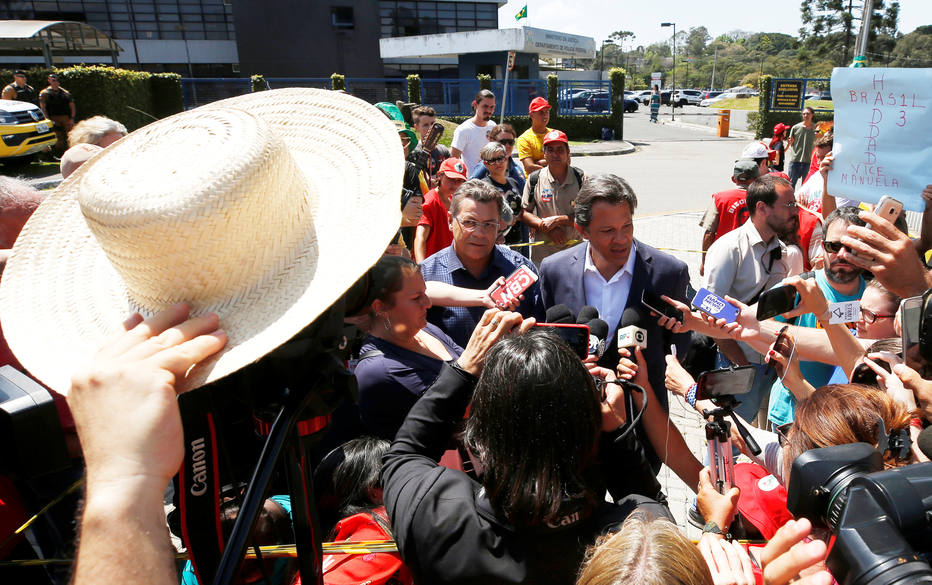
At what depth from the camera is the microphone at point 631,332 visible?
2.41m

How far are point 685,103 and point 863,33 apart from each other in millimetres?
44505

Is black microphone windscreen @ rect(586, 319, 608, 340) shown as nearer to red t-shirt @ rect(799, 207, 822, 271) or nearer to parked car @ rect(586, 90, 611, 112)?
red t-shirt @ rect(799, 207, 822, 271)

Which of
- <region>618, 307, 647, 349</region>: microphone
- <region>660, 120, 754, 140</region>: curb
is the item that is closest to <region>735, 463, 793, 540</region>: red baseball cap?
<region>618, 307, 647, 349</region>: microphone

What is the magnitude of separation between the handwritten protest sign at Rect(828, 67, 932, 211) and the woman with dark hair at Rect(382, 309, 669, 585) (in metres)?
2.17

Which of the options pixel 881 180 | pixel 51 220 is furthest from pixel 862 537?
pixel 881 180

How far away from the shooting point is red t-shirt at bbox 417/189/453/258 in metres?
5.00

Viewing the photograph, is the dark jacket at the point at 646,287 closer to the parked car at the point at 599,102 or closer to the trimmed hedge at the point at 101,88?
the trimmed hedge at the point at 101,88

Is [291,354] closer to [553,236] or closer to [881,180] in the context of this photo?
[881,180]

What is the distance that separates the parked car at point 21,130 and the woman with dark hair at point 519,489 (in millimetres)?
15014

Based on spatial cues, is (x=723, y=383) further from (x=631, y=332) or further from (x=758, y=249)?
(x=758, y=249)

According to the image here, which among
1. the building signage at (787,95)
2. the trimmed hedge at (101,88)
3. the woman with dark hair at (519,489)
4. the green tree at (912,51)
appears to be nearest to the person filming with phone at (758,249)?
the woman with dark hair at (519,489)

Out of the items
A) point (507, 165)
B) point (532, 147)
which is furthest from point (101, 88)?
point (507, 165)

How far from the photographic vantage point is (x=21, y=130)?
13.1 m

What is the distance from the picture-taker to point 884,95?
286 cm
